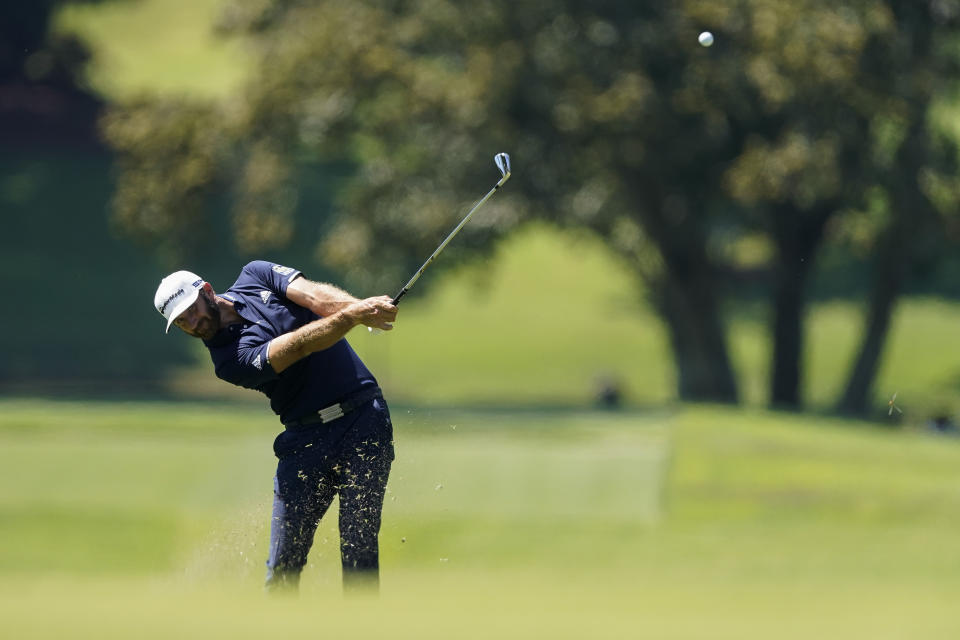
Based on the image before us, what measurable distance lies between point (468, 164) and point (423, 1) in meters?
2.97

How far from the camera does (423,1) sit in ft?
77.8

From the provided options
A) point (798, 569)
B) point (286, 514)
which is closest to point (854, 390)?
point (798, 569)

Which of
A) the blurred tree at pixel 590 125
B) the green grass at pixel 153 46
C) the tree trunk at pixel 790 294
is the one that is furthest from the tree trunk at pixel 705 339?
the green grass at pixel 153 46

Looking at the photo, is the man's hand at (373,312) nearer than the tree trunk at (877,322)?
Yes

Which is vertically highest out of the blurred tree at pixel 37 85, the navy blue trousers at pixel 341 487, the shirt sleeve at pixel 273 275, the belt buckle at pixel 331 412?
the blurred tree at pixel 37 85

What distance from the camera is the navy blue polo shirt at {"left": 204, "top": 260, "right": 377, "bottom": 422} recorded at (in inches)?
257

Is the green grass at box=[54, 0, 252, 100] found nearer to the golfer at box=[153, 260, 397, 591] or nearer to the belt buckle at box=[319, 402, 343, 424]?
the golfer at box=[153, 260, 397, 591]

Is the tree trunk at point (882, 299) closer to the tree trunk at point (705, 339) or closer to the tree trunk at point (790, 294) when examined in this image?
the tree trunk at point (790, 294)

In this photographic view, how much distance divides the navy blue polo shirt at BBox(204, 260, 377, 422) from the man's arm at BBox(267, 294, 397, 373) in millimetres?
132

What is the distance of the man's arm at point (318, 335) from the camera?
6258mm

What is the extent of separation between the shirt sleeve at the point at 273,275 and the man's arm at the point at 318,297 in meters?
0.03

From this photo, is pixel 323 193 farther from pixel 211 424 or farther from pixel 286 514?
pixel 286 514

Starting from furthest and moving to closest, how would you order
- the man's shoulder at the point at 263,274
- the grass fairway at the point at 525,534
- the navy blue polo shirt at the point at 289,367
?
the man's shoulder at the point at 263,274 < the navy blue polo shirt at the point at 289,367 < the grass fairway at the point at 525,534

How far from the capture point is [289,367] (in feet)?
21.6
